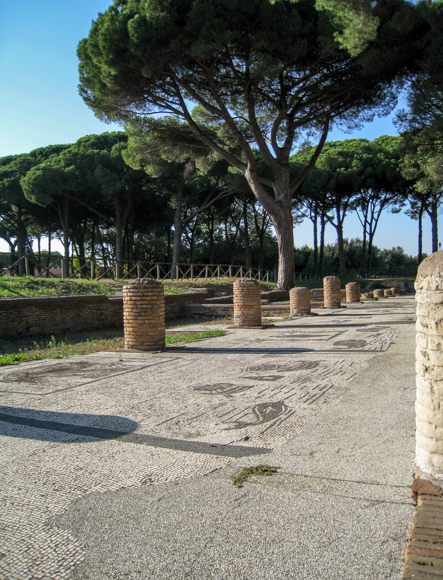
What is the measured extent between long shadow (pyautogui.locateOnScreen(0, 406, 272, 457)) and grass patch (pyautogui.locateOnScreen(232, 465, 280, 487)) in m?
0.21

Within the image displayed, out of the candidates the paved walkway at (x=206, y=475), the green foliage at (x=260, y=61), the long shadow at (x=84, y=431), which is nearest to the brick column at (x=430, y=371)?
the paved walkway at (x=206, y=475)

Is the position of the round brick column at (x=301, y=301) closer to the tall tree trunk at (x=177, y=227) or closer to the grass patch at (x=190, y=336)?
the grass patch at (x=190, y=336)

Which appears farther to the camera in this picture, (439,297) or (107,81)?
(107,81)

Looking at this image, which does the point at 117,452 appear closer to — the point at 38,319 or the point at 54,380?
the point at 54,380

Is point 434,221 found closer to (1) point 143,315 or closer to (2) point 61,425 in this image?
(1) point 143,315

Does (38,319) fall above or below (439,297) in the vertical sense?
below

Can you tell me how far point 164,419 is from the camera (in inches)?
126

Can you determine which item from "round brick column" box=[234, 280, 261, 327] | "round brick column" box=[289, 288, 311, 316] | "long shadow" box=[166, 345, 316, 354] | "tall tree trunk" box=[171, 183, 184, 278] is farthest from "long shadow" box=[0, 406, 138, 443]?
"tall tree trunk" box=[171, 183, 184, 278]

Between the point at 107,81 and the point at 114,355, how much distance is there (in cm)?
1325

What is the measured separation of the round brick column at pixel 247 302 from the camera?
941 cm

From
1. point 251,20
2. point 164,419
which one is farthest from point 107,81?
point 164,419

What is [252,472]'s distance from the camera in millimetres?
2285

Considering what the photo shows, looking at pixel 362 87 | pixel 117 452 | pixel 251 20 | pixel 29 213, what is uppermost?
pixel 251 20

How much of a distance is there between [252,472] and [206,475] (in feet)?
0.75
